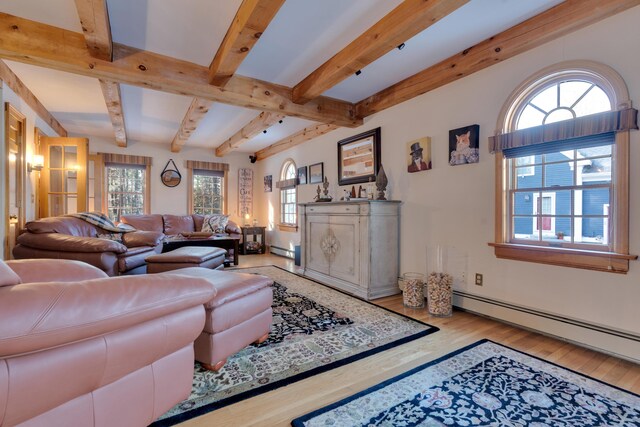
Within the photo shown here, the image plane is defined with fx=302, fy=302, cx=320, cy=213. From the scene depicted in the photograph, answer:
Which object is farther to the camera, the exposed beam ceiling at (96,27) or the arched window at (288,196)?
the arched window at (288,196)

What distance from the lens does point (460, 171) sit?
2963 mm

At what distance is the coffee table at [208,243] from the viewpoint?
520cm

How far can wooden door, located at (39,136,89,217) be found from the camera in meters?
4.24

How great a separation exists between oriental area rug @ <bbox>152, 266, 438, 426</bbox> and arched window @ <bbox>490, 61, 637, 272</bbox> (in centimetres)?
120

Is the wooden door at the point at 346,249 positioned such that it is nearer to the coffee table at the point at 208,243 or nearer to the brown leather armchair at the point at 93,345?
the coffee table at the point at 208,243

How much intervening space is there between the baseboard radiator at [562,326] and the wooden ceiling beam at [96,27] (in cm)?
Result: 371

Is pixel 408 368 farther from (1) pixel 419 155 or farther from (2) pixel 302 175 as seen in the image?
(2) pixel 302 175

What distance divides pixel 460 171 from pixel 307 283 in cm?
230

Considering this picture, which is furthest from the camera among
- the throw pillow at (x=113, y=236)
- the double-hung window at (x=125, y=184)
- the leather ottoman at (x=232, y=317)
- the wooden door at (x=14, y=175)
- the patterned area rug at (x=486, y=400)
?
the double-hung window at (x=125, y=184)

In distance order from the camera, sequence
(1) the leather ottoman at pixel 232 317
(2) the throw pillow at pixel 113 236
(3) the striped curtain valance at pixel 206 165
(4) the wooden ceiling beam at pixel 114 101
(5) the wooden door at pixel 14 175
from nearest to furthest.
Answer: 1. (1) the leather ottoman at pixel 232 317
2. (5) the wooden door at pixel 14 175
3. (4) the wooden ceiling beam at pixel 114 101
4. (2) the throw pillow at pixel 113 236
5. (3) the striped curtain valance at pixel 206 165

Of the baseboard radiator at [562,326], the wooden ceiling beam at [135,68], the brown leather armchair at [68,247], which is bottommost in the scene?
the baseboard radiator at [562,326]

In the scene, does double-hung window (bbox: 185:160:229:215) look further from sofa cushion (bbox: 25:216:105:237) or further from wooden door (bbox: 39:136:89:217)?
sofa cushion (bbox: 25:216:105:237)

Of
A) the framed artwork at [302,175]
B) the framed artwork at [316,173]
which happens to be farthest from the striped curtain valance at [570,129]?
the framed artwork at [302,175]

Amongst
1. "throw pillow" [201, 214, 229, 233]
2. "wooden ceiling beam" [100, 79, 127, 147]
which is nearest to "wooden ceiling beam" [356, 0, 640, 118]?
"wooden ceiling beam" [100, 79, 127, 147]
